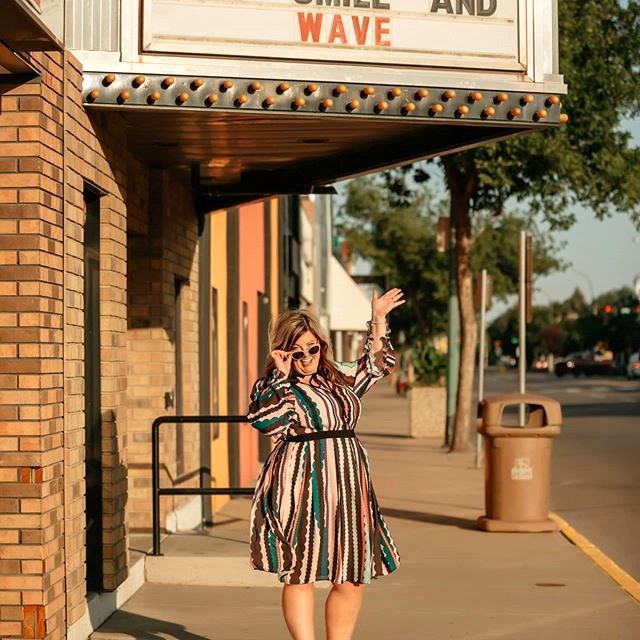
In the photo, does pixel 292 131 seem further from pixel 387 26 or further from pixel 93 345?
pixel 93 345

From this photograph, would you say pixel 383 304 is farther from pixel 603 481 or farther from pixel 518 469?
pixel 603 481

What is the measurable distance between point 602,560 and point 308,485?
525 centimetres

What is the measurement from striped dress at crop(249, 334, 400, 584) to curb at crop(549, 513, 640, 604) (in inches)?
132

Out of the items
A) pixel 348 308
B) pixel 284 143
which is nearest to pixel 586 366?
pixel 348 308

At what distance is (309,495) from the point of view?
6.33 metres

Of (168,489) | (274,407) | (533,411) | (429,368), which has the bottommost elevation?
(168,489)

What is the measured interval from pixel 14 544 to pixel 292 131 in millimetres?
3545

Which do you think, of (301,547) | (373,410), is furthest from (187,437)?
(373,410)

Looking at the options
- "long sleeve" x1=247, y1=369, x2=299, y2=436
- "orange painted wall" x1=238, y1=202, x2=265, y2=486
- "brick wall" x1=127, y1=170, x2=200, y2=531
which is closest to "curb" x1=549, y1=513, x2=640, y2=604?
"brick wall" x1=127, y1=170, x2=200, y2=531

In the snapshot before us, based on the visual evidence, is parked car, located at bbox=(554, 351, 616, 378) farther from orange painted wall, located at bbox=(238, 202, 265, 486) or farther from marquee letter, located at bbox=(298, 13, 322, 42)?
marquee letter, located at bbox=(298, 13, 322, 42)

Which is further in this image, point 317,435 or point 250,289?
point 250,289

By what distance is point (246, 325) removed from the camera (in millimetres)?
18312

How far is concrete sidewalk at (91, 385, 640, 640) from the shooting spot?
320 inches

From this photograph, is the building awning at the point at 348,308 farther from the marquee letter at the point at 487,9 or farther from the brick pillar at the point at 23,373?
the brick pillar at the point at 23,373
